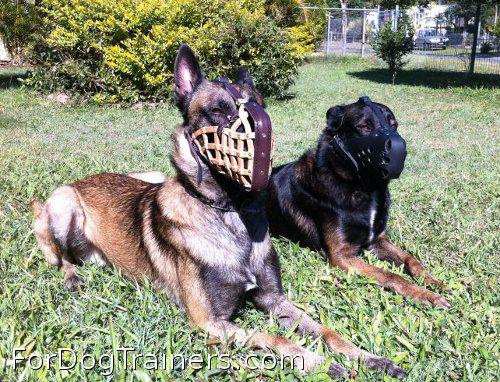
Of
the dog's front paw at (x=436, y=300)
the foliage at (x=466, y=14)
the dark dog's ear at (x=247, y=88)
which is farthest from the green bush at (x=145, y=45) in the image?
the foliage at (x=466, y=14)

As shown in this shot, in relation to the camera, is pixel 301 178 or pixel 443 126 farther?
pixel 443 126

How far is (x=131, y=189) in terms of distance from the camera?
12.0 ft

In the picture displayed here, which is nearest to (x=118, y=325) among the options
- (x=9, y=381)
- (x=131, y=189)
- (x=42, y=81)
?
(x=9, y=381)

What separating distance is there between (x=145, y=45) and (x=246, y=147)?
931 cm

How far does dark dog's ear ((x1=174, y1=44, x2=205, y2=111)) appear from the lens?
284 centimetres

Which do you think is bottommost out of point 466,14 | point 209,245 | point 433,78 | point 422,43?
point 433,78

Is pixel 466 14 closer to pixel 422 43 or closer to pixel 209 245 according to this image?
pixel 422 43

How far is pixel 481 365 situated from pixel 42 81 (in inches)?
454

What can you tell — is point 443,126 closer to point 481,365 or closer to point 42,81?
point 481,365

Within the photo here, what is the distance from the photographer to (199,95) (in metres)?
2.78

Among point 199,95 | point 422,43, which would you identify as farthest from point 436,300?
point 422,43

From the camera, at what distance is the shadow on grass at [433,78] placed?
15.0 meters

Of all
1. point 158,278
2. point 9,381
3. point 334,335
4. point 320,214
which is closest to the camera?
point 9,381

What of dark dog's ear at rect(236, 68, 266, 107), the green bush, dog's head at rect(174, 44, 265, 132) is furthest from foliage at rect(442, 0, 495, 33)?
dog's head at rect(174, 44, 265, 132)
